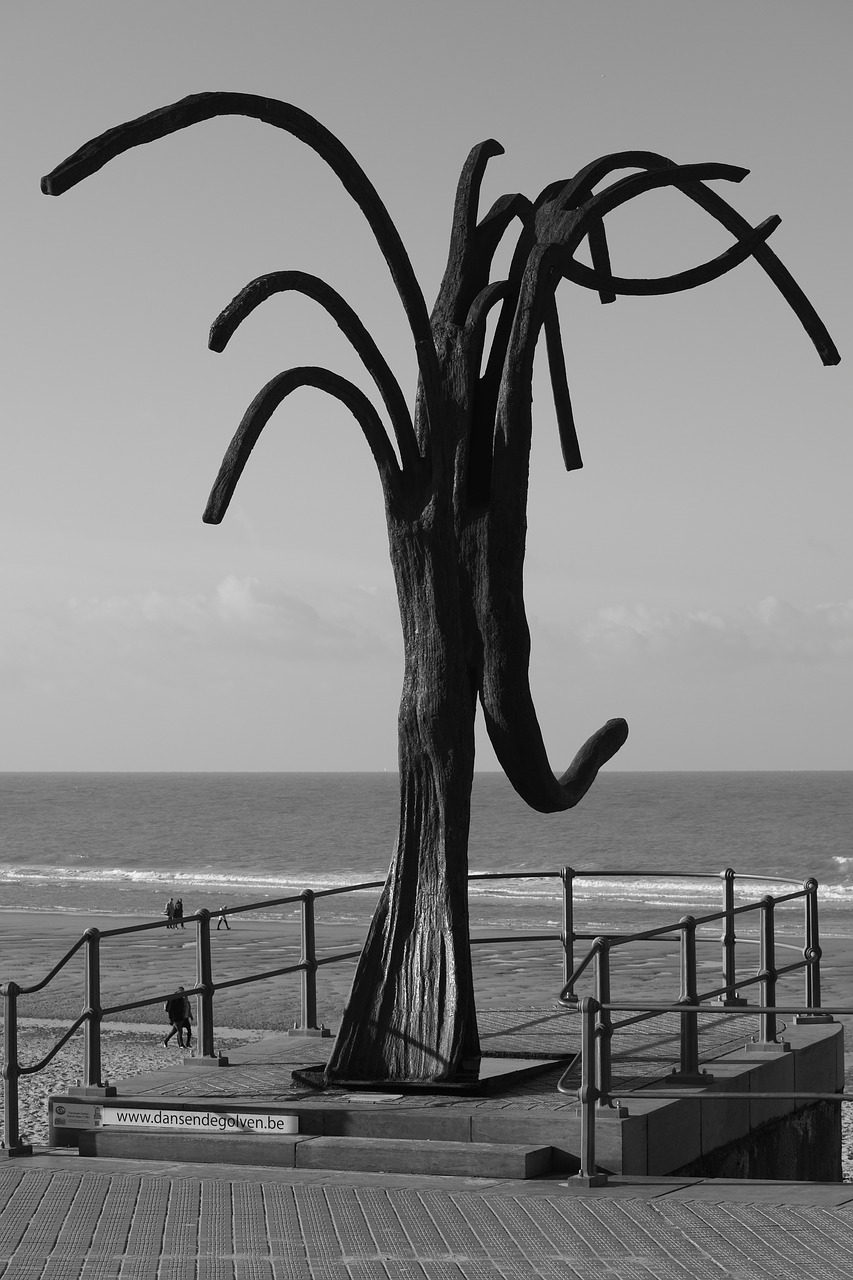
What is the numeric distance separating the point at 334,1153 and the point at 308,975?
2.37 metres

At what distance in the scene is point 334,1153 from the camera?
287 inches

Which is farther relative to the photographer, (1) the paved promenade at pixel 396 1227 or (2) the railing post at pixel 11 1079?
(2) the railing post at pixel 11 1079

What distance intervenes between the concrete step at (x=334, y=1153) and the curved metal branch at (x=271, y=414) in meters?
2.94

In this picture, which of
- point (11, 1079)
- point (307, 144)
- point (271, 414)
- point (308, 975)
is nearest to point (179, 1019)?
point (308, 975)

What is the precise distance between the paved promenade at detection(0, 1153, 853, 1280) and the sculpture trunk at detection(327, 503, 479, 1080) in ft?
3.45

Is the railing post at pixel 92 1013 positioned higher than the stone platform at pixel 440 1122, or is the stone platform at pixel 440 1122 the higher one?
the railing post at pixel 92 1013

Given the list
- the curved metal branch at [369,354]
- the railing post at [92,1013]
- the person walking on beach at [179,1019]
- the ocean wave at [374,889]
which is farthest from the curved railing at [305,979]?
the ocean wave at [374,889]

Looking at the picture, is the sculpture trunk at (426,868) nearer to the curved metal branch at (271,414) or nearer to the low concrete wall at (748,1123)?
the curved metal branch at (271,414)

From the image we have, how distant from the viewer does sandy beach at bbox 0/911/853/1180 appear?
1437 cm

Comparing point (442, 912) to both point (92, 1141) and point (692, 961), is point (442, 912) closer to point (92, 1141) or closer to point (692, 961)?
point (692, 961)

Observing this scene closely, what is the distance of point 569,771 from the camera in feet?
28.9

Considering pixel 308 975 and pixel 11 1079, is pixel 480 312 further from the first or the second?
pixel 11 1079

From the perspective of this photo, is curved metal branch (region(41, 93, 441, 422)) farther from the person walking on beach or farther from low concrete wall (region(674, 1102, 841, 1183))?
the person walking on beach

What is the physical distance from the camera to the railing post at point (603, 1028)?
6.96 metres
